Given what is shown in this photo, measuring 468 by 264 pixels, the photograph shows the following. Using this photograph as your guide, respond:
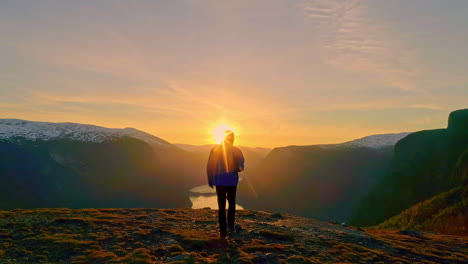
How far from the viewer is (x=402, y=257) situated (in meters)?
13.7

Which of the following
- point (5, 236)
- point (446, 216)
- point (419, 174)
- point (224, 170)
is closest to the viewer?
point (5, 236)

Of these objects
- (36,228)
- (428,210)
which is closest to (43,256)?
(36,228)

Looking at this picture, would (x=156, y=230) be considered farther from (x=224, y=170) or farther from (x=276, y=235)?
(x=276, y=235)

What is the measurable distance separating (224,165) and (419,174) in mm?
148400

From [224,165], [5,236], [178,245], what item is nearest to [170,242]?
[178,245]

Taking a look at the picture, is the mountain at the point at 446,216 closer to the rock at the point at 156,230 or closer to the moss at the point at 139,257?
the rock at the point at 156,230

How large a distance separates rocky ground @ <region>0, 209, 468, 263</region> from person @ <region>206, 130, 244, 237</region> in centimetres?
165

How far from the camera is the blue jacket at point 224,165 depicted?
43.2ft

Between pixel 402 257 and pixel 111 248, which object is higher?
pixel 111 248

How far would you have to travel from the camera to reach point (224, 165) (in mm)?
13289

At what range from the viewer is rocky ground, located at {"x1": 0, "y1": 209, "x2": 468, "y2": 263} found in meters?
10.8

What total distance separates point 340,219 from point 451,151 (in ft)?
283

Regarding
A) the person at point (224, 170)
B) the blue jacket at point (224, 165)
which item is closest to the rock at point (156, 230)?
the person at point (224, 170)

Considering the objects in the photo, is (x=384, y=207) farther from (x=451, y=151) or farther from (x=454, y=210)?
(x=454, y=210)
